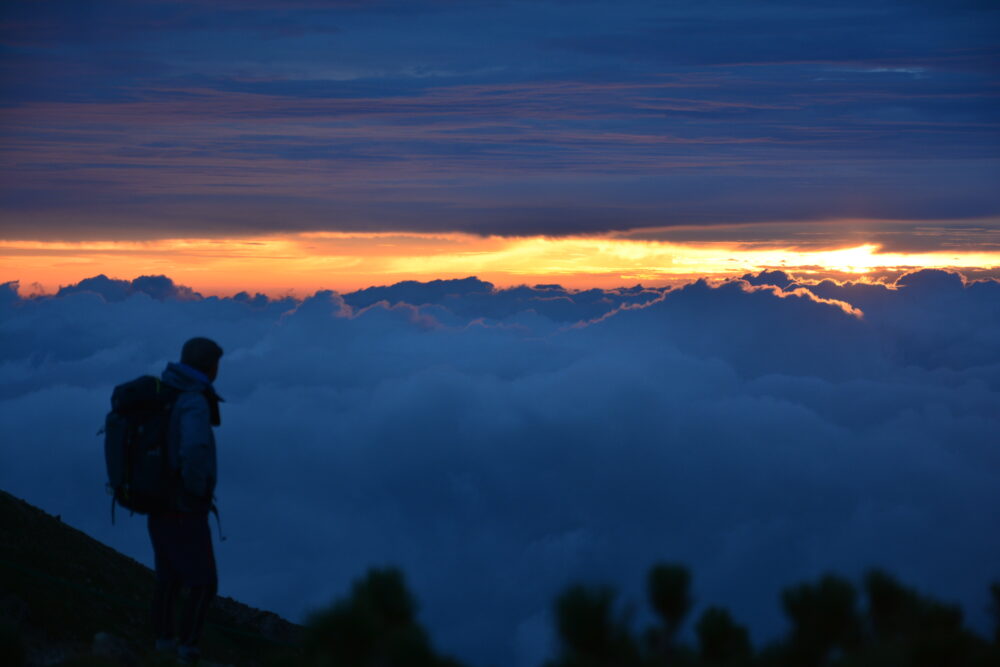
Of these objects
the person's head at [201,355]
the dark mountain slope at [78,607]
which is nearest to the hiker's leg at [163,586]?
the dark mountain slope at [78,607]

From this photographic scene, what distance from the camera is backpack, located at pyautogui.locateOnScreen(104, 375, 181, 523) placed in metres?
7.02

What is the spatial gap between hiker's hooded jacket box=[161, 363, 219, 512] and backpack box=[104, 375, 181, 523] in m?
0.09

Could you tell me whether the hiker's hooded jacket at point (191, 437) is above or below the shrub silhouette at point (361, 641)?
above

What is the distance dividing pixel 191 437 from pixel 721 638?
15.3 feet

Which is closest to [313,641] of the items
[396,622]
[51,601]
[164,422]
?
[396,622]

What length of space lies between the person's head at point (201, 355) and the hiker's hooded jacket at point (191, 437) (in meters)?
0.07

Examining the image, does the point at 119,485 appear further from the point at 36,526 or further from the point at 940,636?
the point at 36,526

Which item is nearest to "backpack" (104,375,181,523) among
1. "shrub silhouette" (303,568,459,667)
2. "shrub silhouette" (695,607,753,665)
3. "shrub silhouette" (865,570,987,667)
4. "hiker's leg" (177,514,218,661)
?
"hiker's leg" (177,514,218,661)

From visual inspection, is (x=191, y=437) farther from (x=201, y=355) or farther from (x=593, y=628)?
(x=593, y=628)

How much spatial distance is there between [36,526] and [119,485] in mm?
14200

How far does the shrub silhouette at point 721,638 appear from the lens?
4359mm

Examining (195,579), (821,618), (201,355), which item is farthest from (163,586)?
(821,618)

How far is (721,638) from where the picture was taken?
4.37m

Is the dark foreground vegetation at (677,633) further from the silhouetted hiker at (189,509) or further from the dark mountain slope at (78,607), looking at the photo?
the silhouetted hiker at (189,509)
